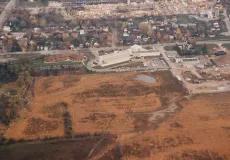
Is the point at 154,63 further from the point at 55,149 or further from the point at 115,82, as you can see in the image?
the point at 55,149

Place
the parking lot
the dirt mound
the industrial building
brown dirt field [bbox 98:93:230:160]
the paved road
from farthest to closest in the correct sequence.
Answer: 1. the paved road
2. the industrial building
3. the parking lot
4. the dirt mound
5. brown dirt field [bbox 98:93:230:160]

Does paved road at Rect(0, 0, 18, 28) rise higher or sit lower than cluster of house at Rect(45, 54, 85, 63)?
higher

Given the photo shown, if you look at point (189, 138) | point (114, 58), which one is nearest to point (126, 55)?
point (114, 58)

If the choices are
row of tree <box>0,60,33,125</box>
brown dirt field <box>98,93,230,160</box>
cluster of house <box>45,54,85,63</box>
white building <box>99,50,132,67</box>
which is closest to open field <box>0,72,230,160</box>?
brown dirt field <box>98,93,230,160</box>

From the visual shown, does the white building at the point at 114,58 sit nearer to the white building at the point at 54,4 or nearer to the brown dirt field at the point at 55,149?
the brown dirt field at the point at 55,149

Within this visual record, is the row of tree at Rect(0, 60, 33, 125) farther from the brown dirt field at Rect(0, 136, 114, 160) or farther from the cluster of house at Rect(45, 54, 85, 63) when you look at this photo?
the brown dirt field at Rect(0, 136, 114, 160)

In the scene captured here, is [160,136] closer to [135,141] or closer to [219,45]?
[135,141]
